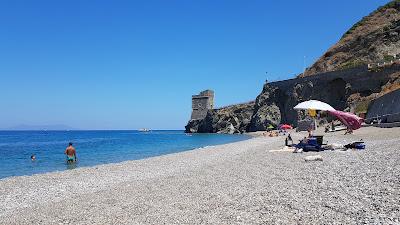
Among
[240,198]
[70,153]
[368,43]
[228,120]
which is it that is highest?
[368,43]

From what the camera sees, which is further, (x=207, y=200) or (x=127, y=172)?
(x=127, y=172)

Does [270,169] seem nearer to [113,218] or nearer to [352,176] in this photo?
[352,176]

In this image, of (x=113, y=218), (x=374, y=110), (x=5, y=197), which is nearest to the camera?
(x=113, y=218)

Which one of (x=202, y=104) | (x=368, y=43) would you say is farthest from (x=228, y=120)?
(x=368, y=43)

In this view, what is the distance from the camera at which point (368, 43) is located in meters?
66.8

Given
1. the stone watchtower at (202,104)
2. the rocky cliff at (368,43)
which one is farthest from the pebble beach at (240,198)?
the stone watchtower at (202,104)

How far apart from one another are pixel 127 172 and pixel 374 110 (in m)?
34.7

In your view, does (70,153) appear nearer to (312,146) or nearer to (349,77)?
(312,146)

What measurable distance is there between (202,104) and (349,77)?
7040 centimetres

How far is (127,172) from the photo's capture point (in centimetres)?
1723

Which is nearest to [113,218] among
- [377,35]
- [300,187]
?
[300,187]

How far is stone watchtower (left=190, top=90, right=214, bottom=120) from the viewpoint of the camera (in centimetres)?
12238

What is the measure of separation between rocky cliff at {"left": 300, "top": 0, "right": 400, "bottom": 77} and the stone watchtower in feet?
156

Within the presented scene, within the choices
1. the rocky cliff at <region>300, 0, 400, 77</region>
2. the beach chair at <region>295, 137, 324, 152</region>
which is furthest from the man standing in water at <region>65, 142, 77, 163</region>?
the rocky cliff at <region>300, 0, 400, 77</region>
